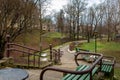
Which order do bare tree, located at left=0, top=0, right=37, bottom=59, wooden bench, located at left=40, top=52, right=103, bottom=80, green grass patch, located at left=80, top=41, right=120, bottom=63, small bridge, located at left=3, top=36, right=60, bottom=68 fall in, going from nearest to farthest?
wooden bench, located at left=40, top=52, right=103, bottom=80, small bridge, located at left=3, top=36, right=60, bottom=68, bare tree, located at left=0, top=0, right=37, bottom=59, green grass patch, located at left=80, top=41, right=120, bottom=63

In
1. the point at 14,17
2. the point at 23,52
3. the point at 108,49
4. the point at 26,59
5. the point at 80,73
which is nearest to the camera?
the point at 80,73

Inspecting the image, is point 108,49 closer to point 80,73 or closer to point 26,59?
point 26,59

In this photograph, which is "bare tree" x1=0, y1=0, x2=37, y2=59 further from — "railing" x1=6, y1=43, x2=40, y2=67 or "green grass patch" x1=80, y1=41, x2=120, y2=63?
"green grass patch" x1=80, y1=41, x2=120, y2=63

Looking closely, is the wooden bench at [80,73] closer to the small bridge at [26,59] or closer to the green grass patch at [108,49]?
the small bridge at [26,59]

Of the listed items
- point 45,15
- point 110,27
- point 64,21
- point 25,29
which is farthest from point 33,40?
point 64,21

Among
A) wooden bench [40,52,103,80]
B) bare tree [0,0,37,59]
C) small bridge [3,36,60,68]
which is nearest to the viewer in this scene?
wooden bench [40,52,103,80]

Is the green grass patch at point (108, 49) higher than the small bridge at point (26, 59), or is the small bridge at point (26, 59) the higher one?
the small bridge at point (26, 59)

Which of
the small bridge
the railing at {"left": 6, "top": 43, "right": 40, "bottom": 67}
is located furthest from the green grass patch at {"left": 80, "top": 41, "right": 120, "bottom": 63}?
the railing at {"left": 6, "top": 43, "right": 40, "bottom": 67}

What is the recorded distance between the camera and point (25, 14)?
64.2 ft

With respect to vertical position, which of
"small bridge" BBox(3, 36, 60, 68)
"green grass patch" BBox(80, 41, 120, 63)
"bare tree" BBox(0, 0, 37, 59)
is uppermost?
"bare tree" BBox(0, 0, 37, 59)

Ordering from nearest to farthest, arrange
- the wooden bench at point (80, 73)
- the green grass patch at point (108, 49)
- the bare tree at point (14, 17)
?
1. the wooden bench at point (80, 73)
2. the bare tree at point (14, 17)
3. the green grass patch at point (108, 49)

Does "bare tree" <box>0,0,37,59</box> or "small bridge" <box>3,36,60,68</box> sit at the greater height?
"bare tree" <box>0,0,37,59</box>

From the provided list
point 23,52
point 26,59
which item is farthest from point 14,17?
point 23,52

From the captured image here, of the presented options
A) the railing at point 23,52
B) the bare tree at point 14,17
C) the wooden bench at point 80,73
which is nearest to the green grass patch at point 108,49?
the bare tree at point 14,17
